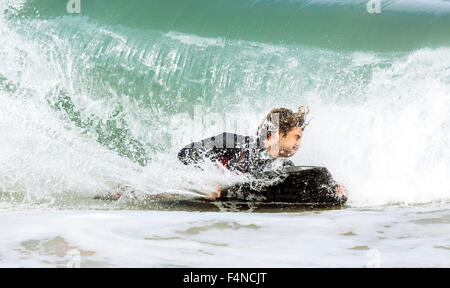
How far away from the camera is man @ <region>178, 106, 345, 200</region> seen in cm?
392

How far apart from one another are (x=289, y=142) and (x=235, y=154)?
562 millimetres

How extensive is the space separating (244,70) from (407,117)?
8.33ft

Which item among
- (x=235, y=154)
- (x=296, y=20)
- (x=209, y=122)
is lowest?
(x=235, y=154)

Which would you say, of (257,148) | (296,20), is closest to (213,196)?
(257,148)

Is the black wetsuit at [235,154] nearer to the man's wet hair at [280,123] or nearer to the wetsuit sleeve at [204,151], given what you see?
the wetsuit sleeve at [204,151]

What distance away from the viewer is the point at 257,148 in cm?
403

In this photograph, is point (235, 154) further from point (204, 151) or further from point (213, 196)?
point (213, 196)

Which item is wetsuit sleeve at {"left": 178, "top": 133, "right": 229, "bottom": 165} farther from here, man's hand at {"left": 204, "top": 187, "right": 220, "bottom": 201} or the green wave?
the green wave

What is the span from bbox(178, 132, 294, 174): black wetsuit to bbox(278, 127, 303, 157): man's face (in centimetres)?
14

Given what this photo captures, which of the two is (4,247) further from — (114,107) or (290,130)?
(114,107)

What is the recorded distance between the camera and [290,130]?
165 inches

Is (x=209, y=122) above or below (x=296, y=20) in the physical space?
below

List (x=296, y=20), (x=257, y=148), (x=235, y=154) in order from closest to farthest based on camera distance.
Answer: (x=235, y=154) < (x=257, y=148) < (x=296, y=20)
